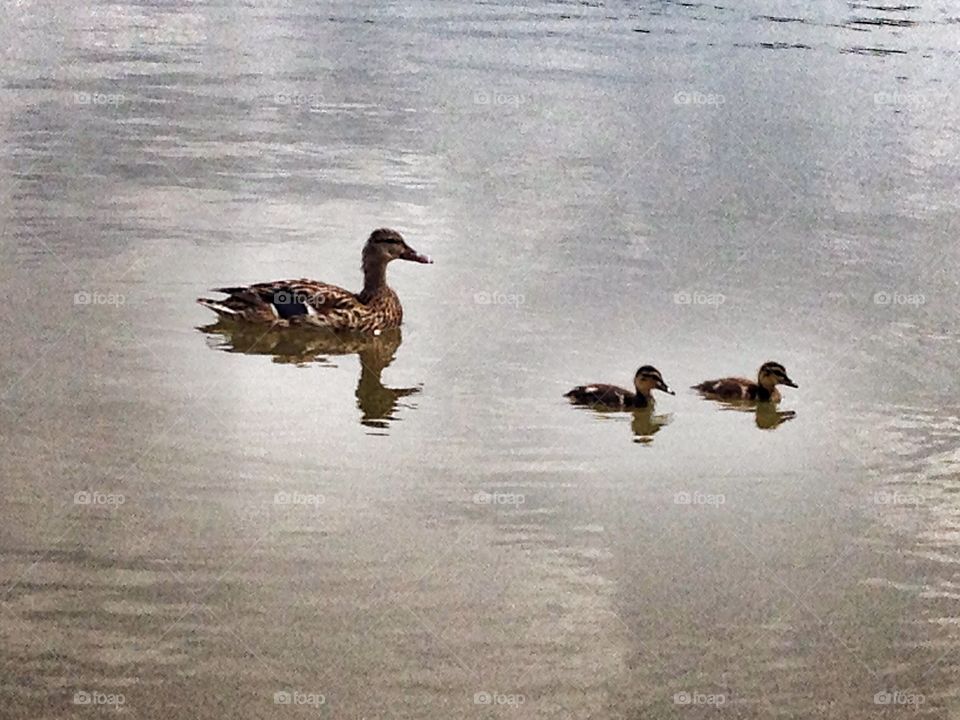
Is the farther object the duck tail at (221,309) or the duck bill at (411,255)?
the duck bill at (411,255)

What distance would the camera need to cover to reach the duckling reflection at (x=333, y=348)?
8.77 feet

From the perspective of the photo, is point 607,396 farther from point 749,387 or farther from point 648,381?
point 749,387

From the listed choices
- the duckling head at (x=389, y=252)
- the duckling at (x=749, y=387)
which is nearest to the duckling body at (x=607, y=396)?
the duckling at (x=749, y=387)

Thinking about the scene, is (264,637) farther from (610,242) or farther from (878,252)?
(878,252)

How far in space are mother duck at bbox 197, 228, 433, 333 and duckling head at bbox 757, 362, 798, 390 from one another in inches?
26.1

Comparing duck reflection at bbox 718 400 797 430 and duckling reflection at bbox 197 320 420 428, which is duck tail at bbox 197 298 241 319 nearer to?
duckling reflection at bbox 197 320 420 428

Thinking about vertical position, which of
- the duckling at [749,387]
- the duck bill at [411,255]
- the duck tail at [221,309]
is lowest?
the duckling at [749,387]

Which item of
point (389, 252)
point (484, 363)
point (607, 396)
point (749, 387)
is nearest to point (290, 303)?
point (389, 252)

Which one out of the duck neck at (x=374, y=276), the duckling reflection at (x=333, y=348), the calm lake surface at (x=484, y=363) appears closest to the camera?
the calm lake surface at (x=484, y=363)

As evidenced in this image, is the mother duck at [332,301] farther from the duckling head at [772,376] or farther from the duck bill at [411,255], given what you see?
the duckling head at [772,376]

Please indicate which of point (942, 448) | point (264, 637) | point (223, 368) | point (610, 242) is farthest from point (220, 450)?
point (942, 448)

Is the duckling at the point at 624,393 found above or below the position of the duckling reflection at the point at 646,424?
above

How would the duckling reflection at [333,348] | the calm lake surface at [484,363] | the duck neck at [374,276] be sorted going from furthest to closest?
1. the duck neck at [374,276]
2. the duckling reflection at [333,348]
3. the calm lake surface at [484,363]

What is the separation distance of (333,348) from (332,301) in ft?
0.29
